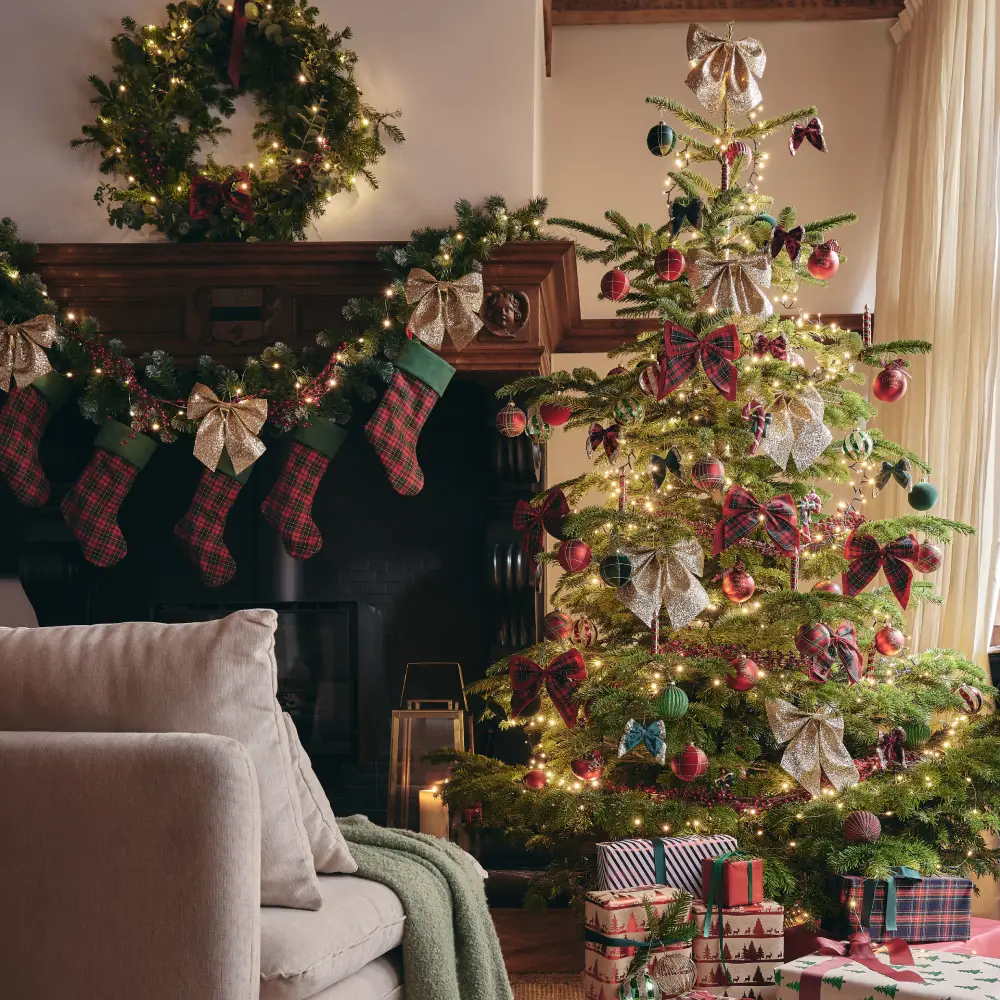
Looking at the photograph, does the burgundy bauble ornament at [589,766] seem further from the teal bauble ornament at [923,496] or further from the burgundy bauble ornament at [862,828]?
the teal bauble ornament at [923,496]

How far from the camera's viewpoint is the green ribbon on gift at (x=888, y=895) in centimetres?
226

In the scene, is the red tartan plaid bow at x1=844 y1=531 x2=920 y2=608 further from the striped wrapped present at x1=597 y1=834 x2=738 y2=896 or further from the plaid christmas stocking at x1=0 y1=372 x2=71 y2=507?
the plaid christmas stocking at x1=0 y1=372 x2=71 y2=507

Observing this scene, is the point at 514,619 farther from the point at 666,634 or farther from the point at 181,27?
the point at 181,27

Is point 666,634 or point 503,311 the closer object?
point 666,634

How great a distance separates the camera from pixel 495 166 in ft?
10.7

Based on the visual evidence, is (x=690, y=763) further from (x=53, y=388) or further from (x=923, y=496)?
(x=53, y=388)

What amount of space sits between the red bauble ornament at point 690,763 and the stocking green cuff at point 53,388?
213 centimetres

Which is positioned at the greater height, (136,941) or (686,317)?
(686,317)

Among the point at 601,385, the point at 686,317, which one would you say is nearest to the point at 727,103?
the point at 686,317

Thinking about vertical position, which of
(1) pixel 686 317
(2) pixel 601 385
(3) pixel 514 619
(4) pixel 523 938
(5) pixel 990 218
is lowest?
(4) pixel 523 938

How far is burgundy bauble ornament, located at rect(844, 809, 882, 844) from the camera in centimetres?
238

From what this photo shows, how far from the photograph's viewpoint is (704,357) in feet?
8.44

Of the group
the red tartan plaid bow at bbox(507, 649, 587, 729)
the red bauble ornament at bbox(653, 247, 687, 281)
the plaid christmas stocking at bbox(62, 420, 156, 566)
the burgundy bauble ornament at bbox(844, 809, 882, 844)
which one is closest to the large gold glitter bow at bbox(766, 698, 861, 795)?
the burgundy bauble ornament at bbox(844, 809, 882, 844)

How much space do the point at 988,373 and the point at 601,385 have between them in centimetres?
126
